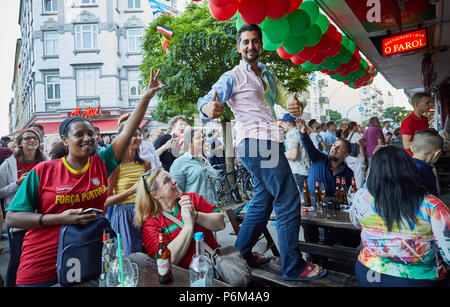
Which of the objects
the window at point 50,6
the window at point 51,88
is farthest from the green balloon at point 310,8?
the window at point 50,6

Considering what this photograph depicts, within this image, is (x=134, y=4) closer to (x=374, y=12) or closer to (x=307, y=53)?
(x=307, y=53)

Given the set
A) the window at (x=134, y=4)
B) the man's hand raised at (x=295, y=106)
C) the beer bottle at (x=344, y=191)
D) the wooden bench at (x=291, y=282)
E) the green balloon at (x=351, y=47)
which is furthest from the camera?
the window at (x=134, y=4)

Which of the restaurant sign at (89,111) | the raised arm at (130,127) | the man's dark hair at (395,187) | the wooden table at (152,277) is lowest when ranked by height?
the wooden table at (152,277)

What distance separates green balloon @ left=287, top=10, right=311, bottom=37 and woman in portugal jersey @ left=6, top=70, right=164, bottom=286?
3.31 metres

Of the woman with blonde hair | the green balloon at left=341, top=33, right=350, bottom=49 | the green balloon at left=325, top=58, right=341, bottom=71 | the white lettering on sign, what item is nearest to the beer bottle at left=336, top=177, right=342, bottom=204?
the woman with blonde hair

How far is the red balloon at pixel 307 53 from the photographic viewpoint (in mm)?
5227

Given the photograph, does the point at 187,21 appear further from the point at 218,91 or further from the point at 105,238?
the point at 105,238

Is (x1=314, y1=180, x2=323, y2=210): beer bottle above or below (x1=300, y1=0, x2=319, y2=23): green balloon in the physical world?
below

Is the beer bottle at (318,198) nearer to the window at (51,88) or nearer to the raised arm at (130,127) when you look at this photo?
the raised arm at (130,127)

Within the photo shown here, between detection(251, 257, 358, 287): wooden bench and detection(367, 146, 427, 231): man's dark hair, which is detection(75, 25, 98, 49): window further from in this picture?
detection(367, 146, 427, 231): man's dark hair

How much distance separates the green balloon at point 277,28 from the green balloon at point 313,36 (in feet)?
2.75

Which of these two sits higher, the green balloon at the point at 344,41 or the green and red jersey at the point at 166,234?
the green balloon at the point at 344,41

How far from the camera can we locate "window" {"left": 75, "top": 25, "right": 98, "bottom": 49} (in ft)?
70.4

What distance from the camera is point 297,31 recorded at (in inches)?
169
